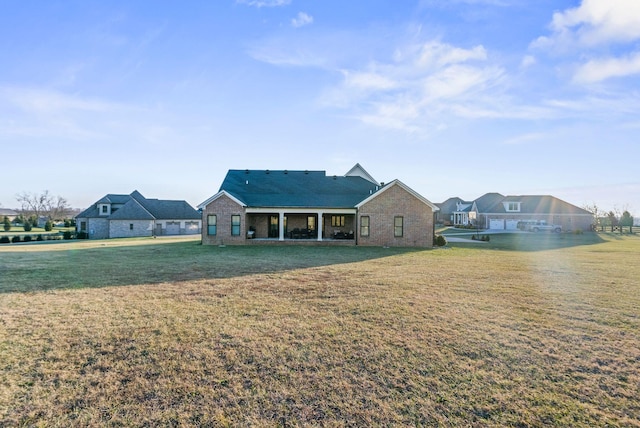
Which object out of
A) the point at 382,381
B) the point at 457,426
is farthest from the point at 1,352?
the point at 457,426

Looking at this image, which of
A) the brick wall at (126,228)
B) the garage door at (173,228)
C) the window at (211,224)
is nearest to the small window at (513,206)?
the window at (211,224)

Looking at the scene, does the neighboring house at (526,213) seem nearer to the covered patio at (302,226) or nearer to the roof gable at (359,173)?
the roof gable at (359,173)

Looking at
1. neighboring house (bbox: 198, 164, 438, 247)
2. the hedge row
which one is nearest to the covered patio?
neighboring house (bbox: 198, 164, 438, 247)

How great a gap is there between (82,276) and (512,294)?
14.0 metres

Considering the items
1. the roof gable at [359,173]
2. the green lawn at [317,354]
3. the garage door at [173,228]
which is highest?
the roof gable at [359,173]

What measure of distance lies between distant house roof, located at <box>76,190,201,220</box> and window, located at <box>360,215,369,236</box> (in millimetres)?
30857

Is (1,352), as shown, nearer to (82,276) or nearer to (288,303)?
(288,303)

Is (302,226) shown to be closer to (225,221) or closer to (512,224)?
(225,221)

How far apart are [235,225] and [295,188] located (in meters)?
5.96

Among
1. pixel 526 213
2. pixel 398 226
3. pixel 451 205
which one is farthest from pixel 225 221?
pixel 451 205

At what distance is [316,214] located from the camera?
26.1 m

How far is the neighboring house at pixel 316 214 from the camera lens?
76.3 ft

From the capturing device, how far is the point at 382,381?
4.39 meters

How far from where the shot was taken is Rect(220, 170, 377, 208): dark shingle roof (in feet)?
81.1
